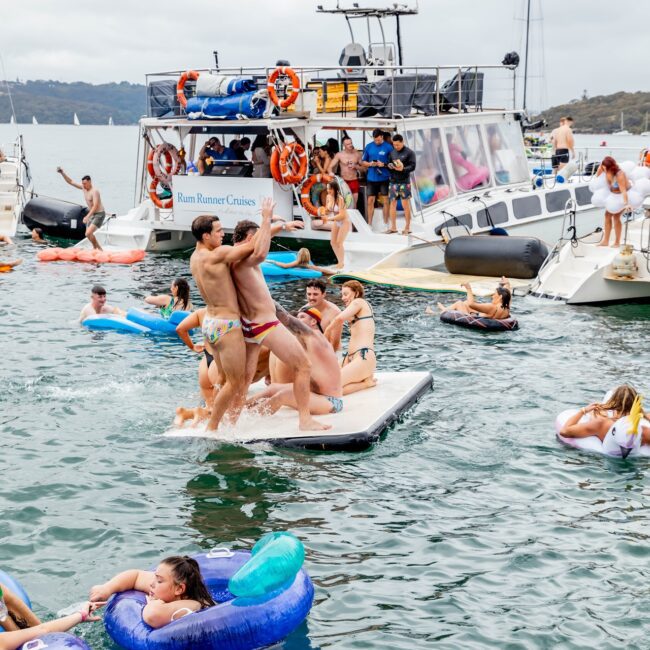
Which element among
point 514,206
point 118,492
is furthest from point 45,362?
point 514,206

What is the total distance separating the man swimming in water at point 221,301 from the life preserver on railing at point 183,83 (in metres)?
13.2

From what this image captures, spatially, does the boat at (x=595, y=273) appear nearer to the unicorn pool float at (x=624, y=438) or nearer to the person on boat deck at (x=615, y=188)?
the person on boat deck at (x=615, y=188)

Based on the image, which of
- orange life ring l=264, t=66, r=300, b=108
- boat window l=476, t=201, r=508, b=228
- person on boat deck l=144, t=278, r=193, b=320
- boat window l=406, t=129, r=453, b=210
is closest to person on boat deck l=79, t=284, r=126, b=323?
person on boat deck l=144, t=278, r=193, b=320

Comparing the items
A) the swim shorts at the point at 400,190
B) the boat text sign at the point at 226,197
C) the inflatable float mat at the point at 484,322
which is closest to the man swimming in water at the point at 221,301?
the inflatable float mat at the point at 484,322

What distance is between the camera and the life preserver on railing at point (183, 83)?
21875 millimetres

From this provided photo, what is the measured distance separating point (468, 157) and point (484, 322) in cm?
830

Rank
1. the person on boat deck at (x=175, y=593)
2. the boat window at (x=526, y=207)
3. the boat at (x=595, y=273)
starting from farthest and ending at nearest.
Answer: the boat window at (x=526, y=207)
the boat at (x=595, y=273)
the person on boat deck at (x=175, y=593)

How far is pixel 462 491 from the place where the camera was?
29.0 feet

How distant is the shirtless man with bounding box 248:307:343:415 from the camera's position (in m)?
10.1

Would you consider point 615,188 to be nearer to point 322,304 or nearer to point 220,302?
point 322,304

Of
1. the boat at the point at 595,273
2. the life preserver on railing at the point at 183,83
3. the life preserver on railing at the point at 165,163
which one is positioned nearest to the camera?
the boat at the point at 595,273

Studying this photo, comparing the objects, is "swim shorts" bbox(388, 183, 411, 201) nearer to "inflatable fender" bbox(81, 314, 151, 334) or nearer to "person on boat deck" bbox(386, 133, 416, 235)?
"person on boat deck" bbox(386, 133, 416, 235)

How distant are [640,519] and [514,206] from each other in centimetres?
1408

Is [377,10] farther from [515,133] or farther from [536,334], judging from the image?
[536,334]
